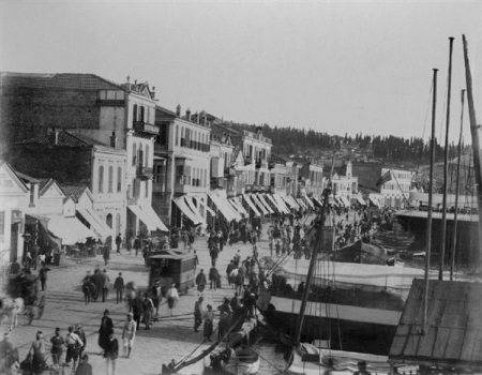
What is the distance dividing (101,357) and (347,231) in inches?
1361

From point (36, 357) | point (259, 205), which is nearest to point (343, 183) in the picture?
point (259, 205)

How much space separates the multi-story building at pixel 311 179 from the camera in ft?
291

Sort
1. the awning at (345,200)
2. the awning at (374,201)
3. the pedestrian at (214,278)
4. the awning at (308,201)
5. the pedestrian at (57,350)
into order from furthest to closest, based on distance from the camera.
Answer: the awning at (374,201)
the awning at (345,200)
the awning at (308,201)
the pedestrian at (214,278)
the pedestrian at (57,350)

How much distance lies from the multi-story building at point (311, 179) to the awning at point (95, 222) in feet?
176

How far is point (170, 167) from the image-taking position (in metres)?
49.2

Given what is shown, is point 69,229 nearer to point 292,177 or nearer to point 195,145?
point 195,145

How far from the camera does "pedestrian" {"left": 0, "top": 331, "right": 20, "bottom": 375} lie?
1359cm

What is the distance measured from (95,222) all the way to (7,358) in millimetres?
21370

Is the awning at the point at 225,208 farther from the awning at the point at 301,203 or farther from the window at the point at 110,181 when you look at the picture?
the awning at the point at 301,203

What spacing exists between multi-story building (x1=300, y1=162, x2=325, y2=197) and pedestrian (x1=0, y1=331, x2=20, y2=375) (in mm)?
73927

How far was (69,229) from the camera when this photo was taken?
31.1 metres

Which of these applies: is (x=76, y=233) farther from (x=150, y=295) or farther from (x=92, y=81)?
(x=92, y=81)

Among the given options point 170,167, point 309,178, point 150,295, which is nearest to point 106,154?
point 170,167

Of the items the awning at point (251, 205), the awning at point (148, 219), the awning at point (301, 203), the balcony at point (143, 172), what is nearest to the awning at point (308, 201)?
the awning at point (301, 203)
